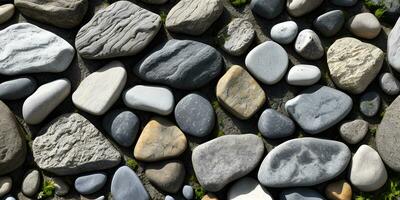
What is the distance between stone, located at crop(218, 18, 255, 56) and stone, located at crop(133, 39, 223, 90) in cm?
6

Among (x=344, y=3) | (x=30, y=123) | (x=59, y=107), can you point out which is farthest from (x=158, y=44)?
(x=344, y=3)

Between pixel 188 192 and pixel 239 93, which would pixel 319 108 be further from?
pixel 188 192

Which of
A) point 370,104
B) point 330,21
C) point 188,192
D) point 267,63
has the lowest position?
point 188,192

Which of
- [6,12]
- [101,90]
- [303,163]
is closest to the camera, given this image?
[303,163]

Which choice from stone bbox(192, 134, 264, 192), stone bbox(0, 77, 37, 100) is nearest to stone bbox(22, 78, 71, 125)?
stone bbox(0, 77, 37, 100)

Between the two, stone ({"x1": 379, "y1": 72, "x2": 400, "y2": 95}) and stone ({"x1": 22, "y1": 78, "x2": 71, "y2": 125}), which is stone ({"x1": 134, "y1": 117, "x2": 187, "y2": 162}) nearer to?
stone ({"x1": 22, "y1": 78, "x2": 71, "y2": 125})

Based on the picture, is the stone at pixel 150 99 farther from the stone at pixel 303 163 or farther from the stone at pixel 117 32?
the stone at pixel 303 163

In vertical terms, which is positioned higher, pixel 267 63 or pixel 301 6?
pixel 301 6

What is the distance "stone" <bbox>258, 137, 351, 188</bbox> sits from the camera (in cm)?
170

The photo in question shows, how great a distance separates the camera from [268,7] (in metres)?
1.86

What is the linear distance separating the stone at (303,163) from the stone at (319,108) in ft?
0.20

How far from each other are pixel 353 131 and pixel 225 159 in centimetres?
50

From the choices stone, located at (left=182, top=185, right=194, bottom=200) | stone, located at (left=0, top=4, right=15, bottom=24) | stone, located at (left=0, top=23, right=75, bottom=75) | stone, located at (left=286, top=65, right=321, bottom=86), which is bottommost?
stone, located at (left=182, top=185, right=194, bottom=200)

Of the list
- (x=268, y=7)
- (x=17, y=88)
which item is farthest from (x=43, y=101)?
(x=268, y=7)
